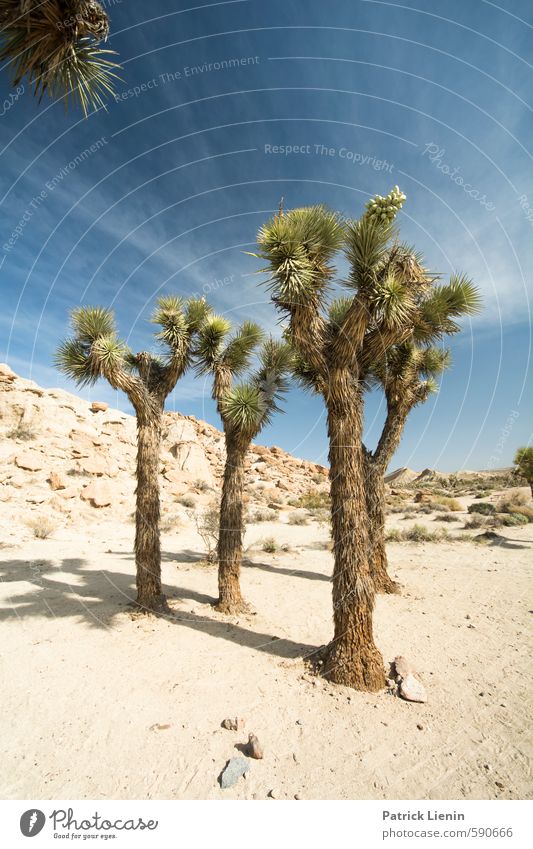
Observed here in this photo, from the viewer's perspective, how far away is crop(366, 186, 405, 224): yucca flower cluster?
5129mm

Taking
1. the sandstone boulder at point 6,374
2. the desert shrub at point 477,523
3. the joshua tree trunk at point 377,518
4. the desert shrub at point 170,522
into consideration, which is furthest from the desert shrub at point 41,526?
the desert shrub at point 477,523

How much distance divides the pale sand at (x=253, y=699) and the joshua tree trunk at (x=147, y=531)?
515 mm

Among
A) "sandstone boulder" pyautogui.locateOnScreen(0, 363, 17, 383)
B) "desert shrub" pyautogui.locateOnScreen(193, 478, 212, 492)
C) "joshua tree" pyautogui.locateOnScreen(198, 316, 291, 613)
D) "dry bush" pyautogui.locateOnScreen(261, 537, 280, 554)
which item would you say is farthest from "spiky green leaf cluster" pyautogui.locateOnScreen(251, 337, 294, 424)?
"sandstone boulder" pyautogui.locateOnScreen(0, 363, 17, 383)

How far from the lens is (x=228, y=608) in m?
7.65

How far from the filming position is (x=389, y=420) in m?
9.37

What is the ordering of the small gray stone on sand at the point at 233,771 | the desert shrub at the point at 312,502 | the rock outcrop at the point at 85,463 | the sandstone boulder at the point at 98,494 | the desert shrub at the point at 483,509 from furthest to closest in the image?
the desert shrub at the point at 312,502, the desert shrub at the point at 483,509, the sandstone boulder at the point at 98,494, the rock outcrop at the point at 85,463, the small gray stone on sand at the point at 233,771

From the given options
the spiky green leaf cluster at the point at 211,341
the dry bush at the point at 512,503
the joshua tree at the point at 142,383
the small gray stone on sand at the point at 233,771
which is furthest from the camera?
the dry bush at the point at 512,503

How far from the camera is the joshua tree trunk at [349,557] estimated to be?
4906 millimetres

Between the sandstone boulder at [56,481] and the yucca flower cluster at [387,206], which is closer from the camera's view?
the yucca flower cluster at [387,206]

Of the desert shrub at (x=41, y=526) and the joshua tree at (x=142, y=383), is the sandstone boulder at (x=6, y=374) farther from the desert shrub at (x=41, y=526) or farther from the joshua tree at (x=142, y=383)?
the joshua tree at (x=142, y=383)

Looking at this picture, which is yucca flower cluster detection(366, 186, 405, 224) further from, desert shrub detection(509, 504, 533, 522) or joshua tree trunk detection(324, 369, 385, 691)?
desert shrub detection(509, 504, 533, 522)

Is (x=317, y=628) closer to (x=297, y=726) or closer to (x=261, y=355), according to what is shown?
(x=297, y=726)

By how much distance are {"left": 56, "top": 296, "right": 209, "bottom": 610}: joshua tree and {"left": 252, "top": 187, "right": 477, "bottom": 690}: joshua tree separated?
133 inches

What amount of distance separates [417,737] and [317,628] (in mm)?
3162
